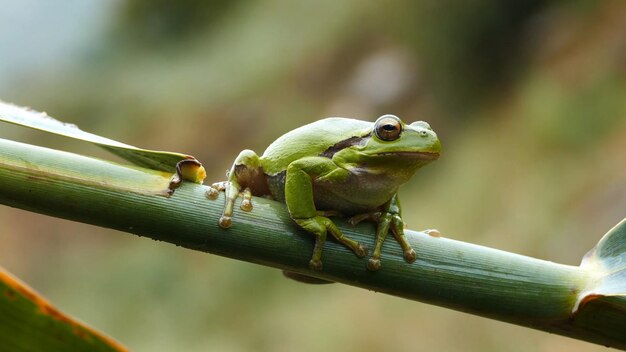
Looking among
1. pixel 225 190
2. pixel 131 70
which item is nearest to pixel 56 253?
pixel 131 70

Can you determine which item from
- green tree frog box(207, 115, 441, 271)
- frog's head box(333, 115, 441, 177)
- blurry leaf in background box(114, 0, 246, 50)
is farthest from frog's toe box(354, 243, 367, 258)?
blurry leaf in background box(114, 0, 246, 50)

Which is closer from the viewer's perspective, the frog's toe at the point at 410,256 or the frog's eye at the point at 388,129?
the frog's toe at the point at 410,256

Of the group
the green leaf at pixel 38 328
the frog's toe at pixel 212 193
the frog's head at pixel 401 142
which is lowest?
the green leaf at pixel 38 328

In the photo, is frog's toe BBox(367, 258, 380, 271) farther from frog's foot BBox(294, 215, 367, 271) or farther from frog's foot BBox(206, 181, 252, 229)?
frog's foot BBox(206, 181, 252, 229)

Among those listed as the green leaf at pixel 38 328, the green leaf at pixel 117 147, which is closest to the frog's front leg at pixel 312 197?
Result: the green leaf at pixel 117 147

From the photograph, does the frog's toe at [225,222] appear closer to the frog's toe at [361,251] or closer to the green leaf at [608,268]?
the frog's toe at [361,251]
